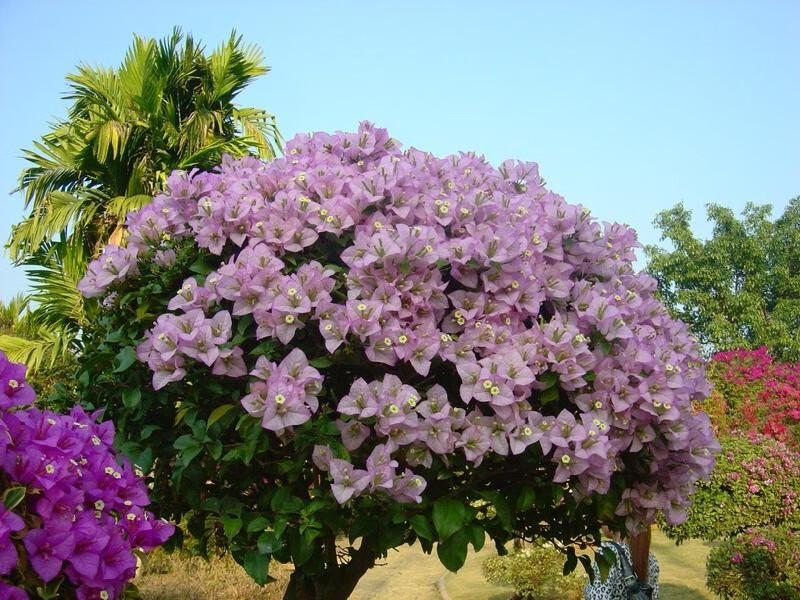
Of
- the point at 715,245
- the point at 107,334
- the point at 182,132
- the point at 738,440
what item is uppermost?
the point at 715,245

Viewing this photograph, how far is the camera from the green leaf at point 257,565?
239 centimetres

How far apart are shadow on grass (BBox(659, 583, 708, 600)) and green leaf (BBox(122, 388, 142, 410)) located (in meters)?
7.52

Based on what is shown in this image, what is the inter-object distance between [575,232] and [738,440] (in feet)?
18.3

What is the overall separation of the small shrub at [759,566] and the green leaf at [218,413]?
5.97m

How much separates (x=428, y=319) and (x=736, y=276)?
27.2 metres

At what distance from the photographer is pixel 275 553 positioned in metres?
2.45

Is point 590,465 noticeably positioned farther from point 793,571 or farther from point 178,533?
point 793,571

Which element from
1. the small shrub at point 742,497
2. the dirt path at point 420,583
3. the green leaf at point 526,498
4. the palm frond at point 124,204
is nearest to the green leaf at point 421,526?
the green leaf at point 526,498

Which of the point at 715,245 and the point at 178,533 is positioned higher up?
the point at 715,245

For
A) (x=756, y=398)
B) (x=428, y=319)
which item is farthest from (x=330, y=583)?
(x=756, y=398)

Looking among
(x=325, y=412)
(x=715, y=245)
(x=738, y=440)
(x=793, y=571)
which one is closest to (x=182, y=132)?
(x=738, y=440)

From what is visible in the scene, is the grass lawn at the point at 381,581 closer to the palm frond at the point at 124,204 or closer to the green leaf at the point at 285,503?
the palm frond at the point at 124,204

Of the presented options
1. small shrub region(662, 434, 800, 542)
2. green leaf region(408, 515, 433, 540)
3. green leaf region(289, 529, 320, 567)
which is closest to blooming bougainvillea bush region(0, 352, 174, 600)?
green leaf region(289, 529, 320, 567)

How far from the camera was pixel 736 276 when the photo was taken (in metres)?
27.1
